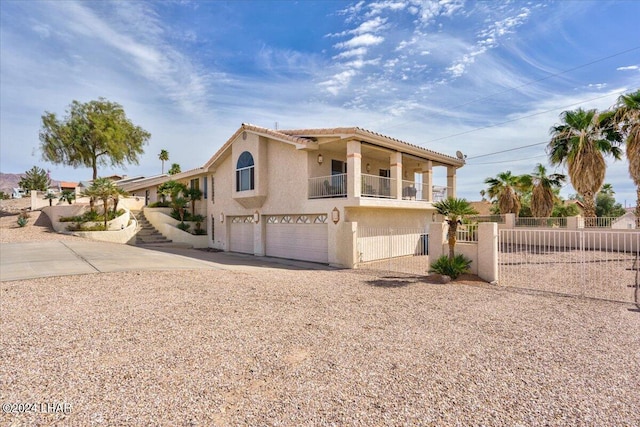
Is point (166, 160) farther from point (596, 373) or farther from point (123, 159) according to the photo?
point (596, 373)

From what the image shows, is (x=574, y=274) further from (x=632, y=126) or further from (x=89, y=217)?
(x=89, y=217)

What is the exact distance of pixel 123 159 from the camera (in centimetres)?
3816

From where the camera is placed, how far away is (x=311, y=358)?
5.00 m

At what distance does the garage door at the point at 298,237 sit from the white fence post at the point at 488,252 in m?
7.02

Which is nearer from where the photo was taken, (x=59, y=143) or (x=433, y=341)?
(x=433, y=341)

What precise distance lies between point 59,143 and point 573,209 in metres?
55.5

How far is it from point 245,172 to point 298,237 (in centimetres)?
546

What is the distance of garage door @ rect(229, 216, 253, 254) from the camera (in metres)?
20.7

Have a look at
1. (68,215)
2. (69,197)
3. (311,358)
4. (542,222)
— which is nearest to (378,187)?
(311,358)

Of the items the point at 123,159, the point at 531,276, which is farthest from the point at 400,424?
the point at 123,159

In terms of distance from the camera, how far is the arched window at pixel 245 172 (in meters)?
19.0

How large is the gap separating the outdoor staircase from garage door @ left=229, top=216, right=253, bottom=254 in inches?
230

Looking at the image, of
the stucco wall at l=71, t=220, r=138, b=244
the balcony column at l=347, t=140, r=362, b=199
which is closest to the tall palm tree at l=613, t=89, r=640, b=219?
the balcony column at l=347, t=140, r=362, b=199

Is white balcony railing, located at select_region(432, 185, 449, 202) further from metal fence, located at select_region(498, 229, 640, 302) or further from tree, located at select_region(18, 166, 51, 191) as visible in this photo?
tree, located at select_region(18, 166, 51, 191)
